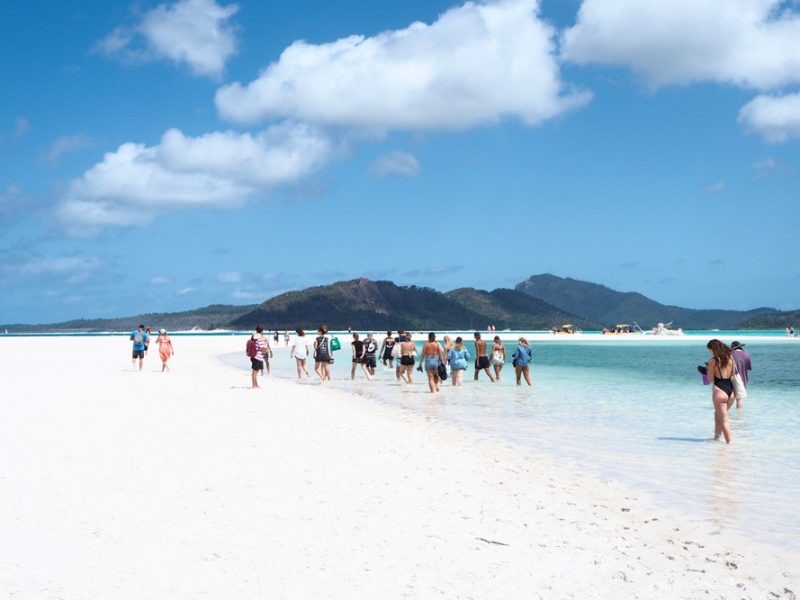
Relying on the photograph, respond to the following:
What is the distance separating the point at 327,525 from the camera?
619cm

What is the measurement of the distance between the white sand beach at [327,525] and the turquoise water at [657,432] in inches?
27.9

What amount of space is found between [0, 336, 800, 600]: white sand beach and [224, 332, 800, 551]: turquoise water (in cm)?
71

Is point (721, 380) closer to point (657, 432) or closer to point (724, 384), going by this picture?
point (724, 384)

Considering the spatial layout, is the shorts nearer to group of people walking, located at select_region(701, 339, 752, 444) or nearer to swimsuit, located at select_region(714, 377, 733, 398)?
group of people walking, located at select_region(701, 339, 752, 444)

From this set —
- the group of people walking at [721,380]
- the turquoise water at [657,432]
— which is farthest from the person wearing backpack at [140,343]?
the group of people walking at [721,380]

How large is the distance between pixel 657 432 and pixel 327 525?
895cm

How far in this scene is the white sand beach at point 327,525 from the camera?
194 inches

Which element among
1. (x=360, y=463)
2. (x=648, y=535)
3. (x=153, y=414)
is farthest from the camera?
(x=153, y=414)

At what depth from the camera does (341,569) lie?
513cm

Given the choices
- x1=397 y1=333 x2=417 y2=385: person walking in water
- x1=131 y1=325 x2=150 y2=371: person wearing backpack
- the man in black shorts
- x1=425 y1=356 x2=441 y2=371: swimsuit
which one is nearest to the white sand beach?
x1=425 y1=356 x2=441 y2=371: swimsuit

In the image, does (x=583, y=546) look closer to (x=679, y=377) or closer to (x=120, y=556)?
(x=120, y=556)

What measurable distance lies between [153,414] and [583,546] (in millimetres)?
9607

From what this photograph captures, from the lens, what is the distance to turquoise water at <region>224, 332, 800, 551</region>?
25.7ft

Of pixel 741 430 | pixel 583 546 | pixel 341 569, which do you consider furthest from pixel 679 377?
pixel 341 569
